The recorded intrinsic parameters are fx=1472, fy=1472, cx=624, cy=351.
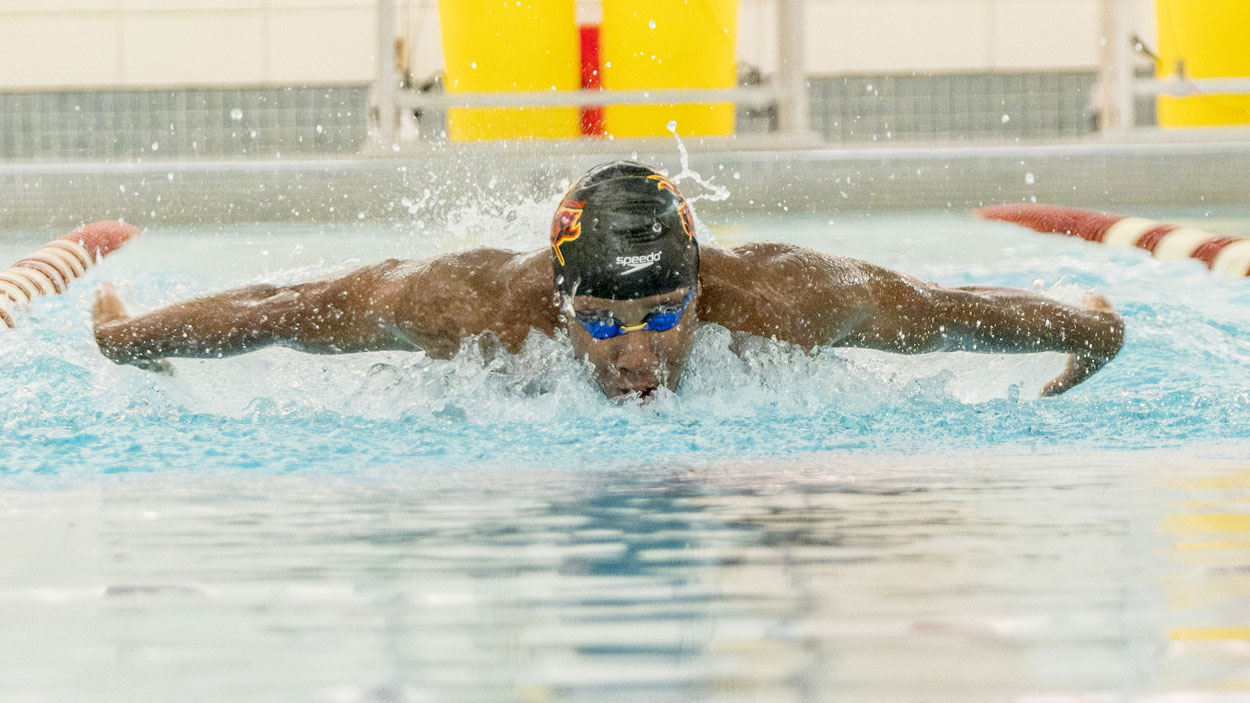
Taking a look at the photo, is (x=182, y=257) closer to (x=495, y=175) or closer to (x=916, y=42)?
(x=495, y=175)

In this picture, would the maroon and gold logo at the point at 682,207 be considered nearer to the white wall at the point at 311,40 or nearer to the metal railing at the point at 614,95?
the metal railing at the point at 614,95

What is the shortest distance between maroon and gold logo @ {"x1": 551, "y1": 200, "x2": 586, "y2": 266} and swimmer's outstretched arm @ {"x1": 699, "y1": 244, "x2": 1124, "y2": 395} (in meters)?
0.35

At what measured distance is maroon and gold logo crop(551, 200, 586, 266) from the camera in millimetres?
2652

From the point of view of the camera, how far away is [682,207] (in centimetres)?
272

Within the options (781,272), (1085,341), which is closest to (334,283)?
(781,272)

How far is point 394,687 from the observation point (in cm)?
114

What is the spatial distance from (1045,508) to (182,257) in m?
4.91

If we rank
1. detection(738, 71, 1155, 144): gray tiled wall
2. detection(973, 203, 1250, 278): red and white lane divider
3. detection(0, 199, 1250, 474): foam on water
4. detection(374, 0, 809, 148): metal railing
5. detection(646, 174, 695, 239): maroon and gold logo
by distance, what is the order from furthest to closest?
detection(738, 71, 1155, 144): gray tiled wall, detection(374, 0, 809, 148): metal railing, detection(973, 203, 1250, 278): red and white lane divider, detection(646, 174, 695, 239): maroon and gold logo, detection(0, 199, 1250, 474): foam on water

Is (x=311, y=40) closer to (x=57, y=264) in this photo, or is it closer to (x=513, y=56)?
(x=513, y=56)

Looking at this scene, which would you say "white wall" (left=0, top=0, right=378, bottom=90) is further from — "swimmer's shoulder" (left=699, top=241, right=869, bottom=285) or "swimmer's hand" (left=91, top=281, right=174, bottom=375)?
"swimmer's shoulder" (left=699, top=241, right=869, bottom=285)

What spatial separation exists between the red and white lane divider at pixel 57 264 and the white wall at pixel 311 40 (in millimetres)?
4166

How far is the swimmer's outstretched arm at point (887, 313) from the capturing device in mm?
2889

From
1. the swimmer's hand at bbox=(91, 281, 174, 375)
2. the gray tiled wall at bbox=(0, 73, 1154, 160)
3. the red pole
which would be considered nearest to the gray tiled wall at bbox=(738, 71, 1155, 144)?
the gray tiled wall at bbox=(0, 73, 1154, 160)

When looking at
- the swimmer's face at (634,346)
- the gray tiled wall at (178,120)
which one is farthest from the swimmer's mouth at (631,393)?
the gray tiled wall at (178,120)
